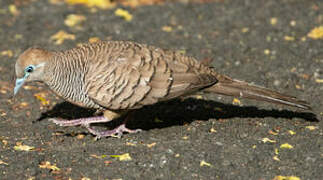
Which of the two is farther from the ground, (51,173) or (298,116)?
(298,116)

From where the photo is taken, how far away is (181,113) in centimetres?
669

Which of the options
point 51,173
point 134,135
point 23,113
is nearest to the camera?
point 51,173

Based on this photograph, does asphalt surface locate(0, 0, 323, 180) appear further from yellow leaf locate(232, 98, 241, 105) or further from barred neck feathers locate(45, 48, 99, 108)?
barred neck feathers locate(45, 48, 99, 108)

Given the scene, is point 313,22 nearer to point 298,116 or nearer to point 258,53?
point 258,53

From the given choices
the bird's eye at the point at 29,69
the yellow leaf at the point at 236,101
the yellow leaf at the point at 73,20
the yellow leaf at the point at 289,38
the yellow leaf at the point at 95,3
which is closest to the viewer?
the bird's eye at the point at 29,69

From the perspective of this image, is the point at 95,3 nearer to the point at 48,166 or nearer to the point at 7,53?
the point at 7,53

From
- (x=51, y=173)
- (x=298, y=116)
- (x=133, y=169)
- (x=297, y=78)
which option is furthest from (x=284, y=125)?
(x=51, y=173)

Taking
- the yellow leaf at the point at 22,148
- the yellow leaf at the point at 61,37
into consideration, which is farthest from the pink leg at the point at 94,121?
the yellow leaf at the point at 61,37

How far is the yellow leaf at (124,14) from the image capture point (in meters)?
9.43

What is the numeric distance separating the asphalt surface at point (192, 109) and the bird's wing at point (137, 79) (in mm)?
518

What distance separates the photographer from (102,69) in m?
5.64

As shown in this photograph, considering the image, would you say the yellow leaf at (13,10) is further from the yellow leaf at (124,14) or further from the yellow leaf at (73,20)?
the yellow leaf at (124,14)

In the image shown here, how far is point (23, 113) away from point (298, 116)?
350cm

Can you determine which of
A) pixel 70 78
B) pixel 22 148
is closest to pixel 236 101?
pixel 70 78
